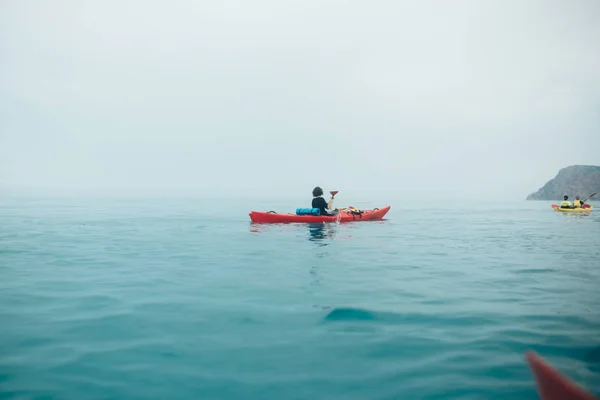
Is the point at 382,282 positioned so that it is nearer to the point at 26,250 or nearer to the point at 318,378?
the point at 318,378

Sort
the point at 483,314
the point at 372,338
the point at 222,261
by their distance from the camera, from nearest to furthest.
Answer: the point at 372,338, the point at 483,314, the point at 222,261

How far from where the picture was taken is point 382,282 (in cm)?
934

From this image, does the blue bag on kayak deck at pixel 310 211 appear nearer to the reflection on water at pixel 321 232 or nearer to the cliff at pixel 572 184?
the reflection on water at pixel 321 232

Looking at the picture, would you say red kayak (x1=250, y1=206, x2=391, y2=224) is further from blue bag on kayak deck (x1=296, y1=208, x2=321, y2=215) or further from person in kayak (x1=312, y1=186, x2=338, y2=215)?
person in kayak (x1=312, y1=186, x2=338, y2=215)

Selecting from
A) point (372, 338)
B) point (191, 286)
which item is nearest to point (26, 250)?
point (191, 286)

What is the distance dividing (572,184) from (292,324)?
123473mm

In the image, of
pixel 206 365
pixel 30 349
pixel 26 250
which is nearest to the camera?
pixel 206 365

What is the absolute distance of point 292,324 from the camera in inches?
250

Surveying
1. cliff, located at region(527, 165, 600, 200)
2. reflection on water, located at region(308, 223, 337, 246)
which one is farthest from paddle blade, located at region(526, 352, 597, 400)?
cliff, located at region(527, 165, 600, 200)

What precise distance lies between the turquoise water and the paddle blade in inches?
78.7

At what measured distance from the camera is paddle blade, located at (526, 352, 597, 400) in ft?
7.14

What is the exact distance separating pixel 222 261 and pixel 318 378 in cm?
828

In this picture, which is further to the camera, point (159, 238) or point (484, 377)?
point (159, 238)

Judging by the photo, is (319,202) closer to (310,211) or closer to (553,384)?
(310,211)
